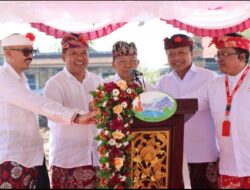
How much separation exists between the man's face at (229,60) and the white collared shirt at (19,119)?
1370mm

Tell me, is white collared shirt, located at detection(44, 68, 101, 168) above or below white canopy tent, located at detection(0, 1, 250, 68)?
below

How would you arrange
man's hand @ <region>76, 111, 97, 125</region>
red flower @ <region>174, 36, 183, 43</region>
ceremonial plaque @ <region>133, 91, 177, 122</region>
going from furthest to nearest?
red flower @ <region>174, 36, 183, 43</region>
man's hand @ <region>76, 111, 97, 125</region>
ceremonial plaque @ <region>133, 91, 177, 122</region>

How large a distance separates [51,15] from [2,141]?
1.09 m

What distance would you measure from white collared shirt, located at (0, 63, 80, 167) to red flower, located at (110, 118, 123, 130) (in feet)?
2.04

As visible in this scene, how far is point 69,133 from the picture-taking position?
386cm

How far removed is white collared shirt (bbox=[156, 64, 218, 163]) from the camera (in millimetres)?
3973

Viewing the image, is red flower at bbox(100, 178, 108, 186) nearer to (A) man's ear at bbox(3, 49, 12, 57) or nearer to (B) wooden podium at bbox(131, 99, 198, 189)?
(B) wooden podium at bbox(131, 99, 198, 189)

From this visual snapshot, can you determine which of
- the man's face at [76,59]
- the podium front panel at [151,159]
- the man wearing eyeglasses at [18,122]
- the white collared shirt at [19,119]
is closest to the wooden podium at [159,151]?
the podium front panel at [151,159]

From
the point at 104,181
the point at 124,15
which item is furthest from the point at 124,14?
the point at 104,181

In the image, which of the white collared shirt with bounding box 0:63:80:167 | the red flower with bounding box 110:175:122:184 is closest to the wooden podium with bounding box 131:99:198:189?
the red flower with bounding box 110:175:122:184

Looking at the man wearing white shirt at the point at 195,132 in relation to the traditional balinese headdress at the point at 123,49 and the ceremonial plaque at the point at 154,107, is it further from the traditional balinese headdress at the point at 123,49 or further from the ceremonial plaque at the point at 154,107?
the ceremonial plaque at the point at 154,107

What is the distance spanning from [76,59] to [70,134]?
65 cm

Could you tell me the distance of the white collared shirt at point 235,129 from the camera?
3.52m

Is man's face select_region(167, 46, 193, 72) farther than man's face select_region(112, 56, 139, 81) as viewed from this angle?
Yes
